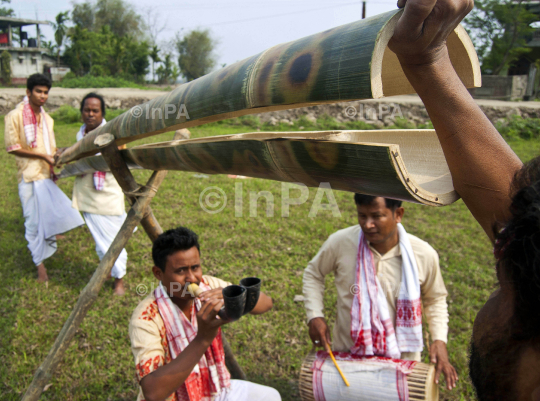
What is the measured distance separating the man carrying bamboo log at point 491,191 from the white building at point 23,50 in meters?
33.7

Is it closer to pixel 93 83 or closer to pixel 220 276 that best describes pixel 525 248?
pixel 220 276

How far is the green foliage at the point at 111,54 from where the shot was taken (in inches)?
1235

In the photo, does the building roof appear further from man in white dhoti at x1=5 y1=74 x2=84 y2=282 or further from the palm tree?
man in white dhoti at x1=5 y1=74 x2=84 y2=282

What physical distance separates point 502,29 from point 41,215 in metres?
23.6

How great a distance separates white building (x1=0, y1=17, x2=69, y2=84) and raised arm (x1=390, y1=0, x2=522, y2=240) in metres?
33.7

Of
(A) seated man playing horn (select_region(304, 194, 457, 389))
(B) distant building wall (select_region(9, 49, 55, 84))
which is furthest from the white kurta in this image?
(B) distant building wall (select_region(9, 49, 55, 84))

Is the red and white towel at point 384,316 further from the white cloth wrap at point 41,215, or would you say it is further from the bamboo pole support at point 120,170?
the white cloth wrap at point 41,215

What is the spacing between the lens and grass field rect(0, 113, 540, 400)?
312 centimetres

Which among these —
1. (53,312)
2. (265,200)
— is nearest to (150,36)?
(265,200)

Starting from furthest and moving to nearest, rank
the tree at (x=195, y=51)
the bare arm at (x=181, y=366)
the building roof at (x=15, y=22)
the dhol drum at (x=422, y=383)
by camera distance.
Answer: the tree at (x=195, y=51)
the building roof at (x=15, y=22)
the dhol drum at (x=422, y=383)
the bare arm at (x=181, y=366)

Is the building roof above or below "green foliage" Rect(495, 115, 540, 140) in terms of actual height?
above

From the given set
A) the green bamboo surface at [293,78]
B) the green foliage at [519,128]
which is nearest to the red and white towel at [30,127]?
the green bamboo surface at [293,78]

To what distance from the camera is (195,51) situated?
4169 centimetres

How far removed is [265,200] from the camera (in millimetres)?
6957
